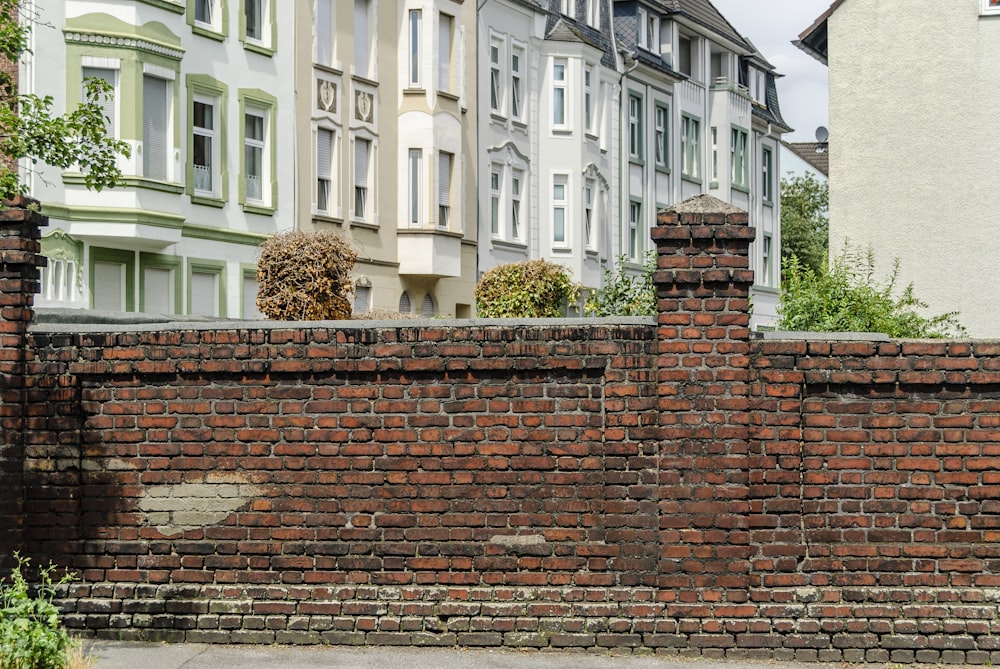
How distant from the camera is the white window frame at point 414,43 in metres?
34.6

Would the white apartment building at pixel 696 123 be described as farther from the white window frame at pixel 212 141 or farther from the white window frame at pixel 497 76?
the white window frame at pixel 212 141

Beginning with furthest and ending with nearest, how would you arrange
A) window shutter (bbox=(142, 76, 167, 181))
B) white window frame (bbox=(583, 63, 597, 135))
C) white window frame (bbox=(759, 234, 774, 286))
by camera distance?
1. white window frame (bbox=(759, 234, 774, 286))
2. white window frame (bbox=(583, 63, 597, 135))
3. window shutter (bbox=(142, 76, 167, 181))

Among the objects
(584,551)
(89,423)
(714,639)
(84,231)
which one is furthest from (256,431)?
(84,231)

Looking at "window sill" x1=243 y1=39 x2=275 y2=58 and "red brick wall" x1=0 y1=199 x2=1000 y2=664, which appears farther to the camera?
"window sill" x1=243 y1=39 x2=275 y2=58

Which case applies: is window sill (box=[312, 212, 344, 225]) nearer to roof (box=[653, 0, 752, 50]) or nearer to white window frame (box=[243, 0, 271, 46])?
white window frame (box=[243, 0, 271, 46])

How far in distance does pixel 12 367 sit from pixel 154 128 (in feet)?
55.3

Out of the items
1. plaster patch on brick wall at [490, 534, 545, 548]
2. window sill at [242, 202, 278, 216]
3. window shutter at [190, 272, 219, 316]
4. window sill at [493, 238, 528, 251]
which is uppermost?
window sill at [242, 202, 278, 216]

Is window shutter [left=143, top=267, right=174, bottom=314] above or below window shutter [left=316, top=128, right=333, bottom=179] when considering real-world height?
below

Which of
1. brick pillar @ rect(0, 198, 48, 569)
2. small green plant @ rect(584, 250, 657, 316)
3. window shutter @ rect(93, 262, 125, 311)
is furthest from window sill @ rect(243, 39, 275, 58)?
brick pillar @ rect(0, 198, 48, 569)

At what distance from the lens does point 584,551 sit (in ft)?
33.2

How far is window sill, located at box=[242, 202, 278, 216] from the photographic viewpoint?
96.4 ft

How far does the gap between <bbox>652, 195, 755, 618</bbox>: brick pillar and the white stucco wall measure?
15.6 metres

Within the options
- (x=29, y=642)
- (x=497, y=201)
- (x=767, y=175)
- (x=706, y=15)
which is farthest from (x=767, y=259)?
(x=29, y=642)

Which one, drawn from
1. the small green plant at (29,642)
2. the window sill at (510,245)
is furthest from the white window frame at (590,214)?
the small green plant at (29,642)
